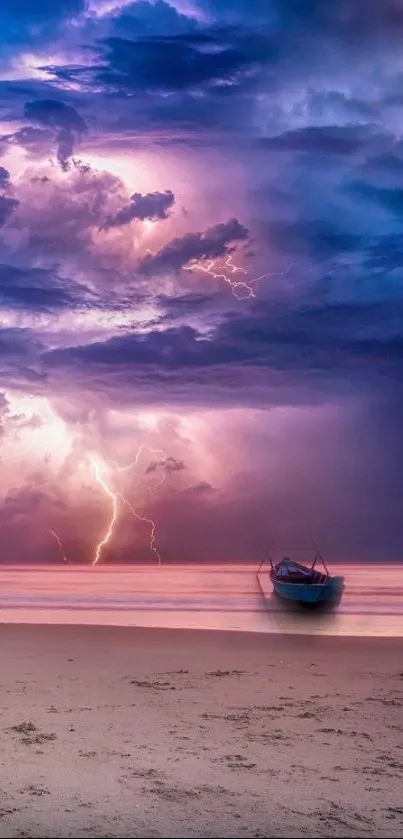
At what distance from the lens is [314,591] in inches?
1788

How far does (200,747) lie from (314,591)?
119 ft

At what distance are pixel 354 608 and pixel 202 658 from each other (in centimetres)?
3080

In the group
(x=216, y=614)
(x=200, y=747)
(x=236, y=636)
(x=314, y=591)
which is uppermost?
(x=314, y=591)

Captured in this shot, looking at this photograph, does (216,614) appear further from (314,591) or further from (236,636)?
(236,636)

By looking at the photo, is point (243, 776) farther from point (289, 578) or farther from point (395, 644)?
point (289, 578)

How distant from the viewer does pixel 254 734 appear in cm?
1085

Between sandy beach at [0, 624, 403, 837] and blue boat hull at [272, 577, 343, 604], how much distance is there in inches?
1054

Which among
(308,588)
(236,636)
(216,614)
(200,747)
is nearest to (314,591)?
(308,588)

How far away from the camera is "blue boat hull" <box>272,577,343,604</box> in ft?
149

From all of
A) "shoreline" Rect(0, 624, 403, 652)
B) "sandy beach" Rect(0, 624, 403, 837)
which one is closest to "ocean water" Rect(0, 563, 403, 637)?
"shoreline" Rect(0, 624, 403, 652)

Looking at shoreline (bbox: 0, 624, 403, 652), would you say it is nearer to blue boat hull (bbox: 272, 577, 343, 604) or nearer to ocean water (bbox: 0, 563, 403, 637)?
ocean water (bbox: 0, 563, 403, 637)

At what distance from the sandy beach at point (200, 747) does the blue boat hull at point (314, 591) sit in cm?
2676

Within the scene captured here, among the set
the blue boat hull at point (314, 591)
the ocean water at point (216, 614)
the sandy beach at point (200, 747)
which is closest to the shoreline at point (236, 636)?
the ocean water at point (216, 614)

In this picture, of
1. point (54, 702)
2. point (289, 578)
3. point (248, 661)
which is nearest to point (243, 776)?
point (54, 702)
